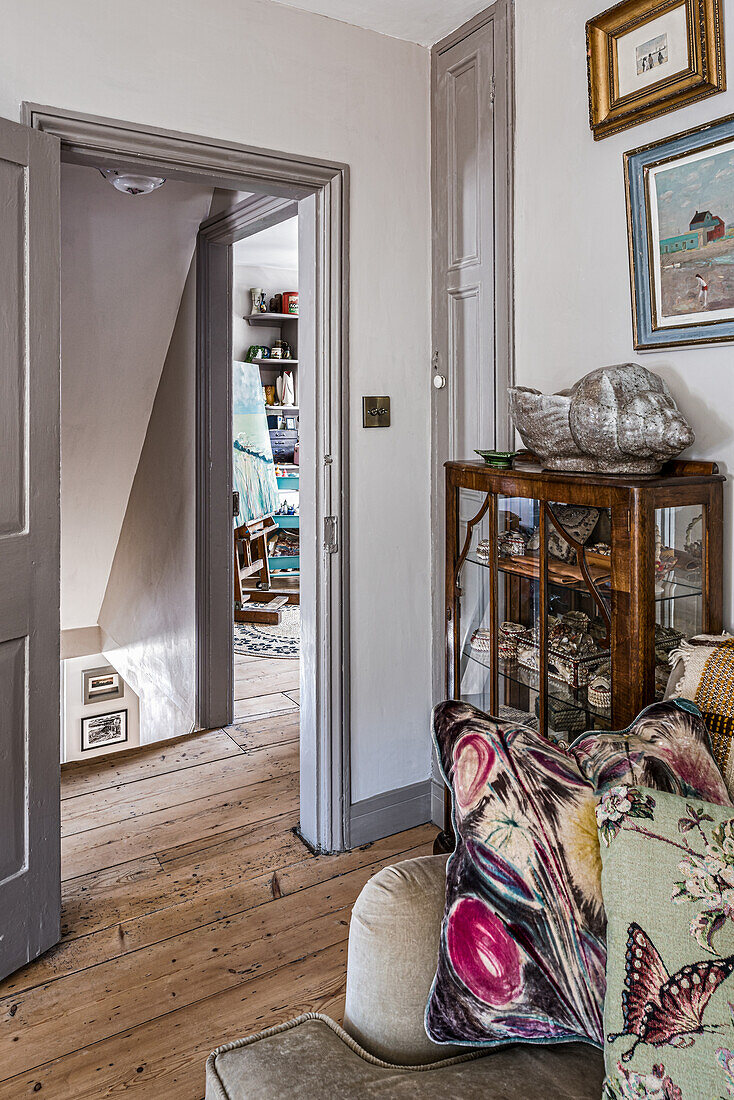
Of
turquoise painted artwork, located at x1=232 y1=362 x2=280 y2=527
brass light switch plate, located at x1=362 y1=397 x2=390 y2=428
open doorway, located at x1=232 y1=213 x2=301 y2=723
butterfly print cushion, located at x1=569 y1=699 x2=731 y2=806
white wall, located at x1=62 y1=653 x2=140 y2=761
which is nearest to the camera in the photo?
butterfly print cushion, located at x1=569 y1=699 x2=731 y2=806

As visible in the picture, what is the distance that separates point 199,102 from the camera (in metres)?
2.11

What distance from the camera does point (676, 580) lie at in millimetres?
1613


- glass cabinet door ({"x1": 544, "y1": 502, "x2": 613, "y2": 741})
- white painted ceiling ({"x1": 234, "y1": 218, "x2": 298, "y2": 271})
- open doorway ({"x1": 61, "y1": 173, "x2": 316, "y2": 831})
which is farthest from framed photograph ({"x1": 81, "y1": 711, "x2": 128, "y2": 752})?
glass cabinet door ({"x1": 544, "y1": 502, "x2": 613, "y2": 741})

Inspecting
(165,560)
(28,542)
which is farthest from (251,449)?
(28,542)

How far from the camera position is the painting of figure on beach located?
164cm

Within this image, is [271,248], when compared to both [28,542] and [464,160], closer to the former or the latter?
[464,160]

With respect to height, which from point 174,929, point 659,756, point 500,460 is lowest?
point 174,929

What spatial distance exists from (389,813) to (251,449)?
3.85m

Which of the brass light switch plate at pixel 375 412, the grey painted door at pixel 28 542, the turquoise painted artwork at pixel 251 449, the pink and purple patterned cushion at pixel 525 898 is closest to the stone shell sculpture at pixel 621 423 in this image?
the pink and purple patterned cushion at pixel 525 898

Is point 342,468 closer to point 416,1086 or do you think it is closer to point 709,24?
point 709,24

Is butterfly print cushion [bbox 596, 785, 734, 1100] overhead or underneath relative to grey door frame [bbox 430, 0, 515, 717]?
underneath

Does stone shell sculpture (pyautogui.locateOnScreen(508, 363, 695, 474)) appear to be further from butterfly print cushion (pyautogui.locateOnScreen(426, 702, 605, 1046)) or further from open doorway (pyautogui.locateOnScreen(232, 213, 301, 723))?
open doorway (pyautogui.locateOnScreen(232, 213, 301, 723))

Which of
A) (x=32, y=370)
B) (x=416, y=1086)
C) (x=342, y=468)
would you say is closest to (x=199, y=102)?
(x=32, y=370)

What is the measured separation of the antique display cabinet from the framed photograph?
326cm
